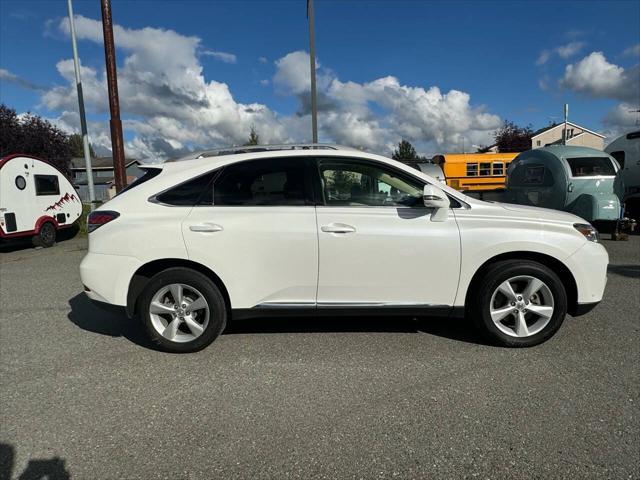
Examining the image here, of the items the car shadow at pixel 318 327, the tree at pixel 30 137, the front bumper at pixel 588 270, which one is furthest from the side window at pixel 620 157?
the tree at pixel 30 137

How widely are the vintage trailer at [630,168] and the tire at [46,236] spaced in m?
15.7

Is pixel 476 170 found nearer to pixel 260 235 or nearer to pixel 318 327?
pixel 318 327

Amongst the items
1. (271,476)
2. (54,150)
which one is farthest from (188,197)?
(54,150)

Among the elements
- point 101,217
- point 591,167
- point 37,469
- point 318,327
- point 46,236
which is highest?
point 591,167

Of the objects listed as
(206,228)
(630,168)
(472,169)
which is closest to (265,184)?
(206,228)

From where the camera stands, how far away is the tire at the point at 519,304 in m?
3.39

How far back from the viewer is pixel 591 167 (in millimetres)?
9500

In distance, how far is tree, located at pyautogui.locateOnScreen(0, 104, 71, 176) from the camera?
84.7ft

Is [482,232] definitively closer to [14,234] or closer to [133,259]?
[133,259]

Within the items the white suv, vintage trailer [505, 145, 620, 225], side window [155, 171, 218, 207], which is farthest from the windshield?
side window [155, 171, 218, 207]

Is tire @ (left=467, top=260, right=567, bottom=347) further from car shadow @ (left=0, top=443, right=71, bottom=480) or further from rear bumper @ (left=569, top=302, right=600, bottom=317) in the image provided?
car shadow @ (left=0, top=443, right=71, bottom=480)

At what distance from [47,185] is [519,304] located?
1233cm

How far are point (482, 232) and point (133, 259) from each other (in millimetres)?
2966

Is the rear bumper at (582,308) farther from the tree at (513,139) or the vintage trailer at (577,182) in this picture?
the tree at (513,139)
